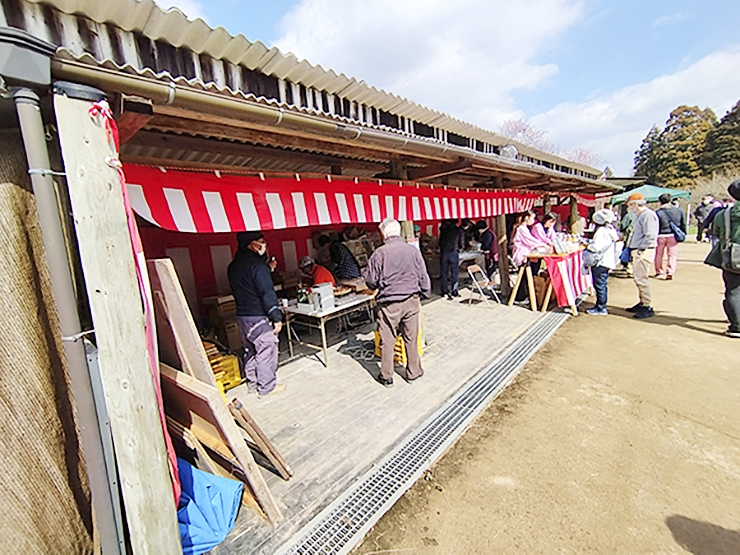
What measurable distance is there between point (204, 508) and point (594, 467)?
3.19m

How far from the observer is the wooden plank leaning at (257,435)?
2.52 metres

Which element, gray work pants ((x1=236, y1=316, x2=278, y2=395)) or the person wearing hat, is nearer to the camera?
the person wearing hat

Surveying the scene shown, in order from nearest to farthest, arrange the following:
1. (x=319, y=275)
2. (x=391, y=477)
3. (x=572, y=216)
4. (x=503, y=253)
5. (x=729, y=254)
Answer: (x=391, y=477), (x=729, y=254), (x=319, y=275), (x=503, y=253), (x=572, y=216)

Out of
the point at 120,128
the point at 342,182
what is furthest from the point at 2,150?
the point at 342,182

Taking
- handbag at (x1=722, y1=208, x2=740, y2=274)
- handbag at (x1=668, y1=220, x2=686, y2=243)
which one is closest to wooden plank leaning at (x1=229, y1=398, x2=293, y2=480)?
handbag at (x1=722, y1=208, x2=740, y2=274)

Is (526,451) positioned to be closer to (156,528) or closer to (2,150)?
(156,528)

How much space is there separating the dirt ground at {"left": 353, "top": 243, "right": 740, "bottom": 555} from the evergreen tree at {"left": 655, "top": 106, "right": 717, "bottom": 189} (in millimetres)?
33602

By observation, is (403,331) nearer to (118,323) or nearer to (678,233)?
(118,323)

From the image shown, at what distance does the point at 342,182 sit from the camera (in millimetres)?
4266

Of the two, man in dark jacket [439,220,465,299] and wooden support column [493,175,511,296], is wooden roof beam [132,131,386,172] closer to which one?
man in dark jacket [439,220,465,299]

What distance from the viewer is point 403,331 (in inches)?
168

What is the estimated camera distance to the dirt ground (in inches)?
86.0

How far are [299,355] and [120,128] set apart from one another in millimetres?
3991

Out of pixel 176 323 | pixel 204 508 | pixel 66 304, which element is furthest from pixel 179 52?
pixel 204 508
